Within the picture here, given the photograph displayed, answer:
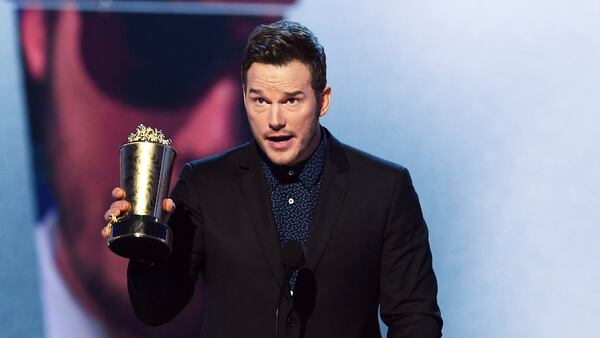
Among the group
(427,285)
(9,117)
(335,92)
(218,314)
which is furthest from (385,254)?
(9,117)

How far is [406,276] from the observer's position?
201 cm

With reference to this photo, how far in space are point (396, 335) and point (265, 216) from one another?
1.36ft

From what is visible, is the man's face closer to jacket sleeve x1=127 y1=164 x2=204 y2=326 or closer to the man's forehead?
the man's forehead

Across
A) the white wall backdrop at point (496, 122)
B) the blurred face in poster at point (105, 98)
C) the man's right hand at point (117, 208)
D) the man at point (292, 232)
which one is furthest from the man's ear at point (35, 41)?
the man's right hand at point (117, 208)

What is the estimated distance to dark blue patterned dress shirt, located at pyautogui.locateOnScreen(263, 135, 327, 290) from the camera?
2053mm

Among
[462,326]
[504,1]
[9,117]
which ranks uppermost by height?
[504,1]

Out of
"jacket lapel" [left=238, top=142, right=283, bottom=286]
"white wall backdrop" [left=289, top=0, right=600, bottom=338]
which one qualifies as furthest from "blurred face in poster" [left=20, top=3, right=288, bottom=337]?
"jacket lapel" [left=238, top=142, right=283, bottom=286]

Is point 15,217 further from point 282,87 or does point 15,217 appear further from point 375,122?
point 282,87

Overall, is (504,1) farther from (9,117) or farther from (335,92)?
(9,117)

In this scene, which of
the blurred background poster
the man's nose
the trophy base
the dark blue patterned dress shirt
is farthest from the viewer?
the blurred background poster

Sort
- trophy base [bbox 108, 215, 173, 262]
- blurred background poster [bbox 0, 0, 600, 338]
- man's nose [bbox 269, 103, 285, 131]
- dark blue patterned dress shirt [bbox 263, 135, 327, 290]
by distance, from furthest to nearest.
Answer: blurred background poster [bbox 0, 0, 600, 338] → dark blue patterned dress shirt [bbox 263, 135, 327, 290] → man's nose [bbox 269, 103, 285, 131] → trophy base [bbox 108, 215, 173, 262]

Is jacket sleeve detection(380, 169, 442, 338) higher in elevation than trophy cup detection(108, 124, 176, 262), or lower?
lower

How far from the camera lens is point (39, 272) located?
2.86 meters

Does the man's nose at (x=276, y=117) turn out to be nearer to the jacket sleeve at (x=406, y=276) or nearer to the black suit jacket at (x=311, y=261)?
the black suit jacket at (x=311, y=261)
